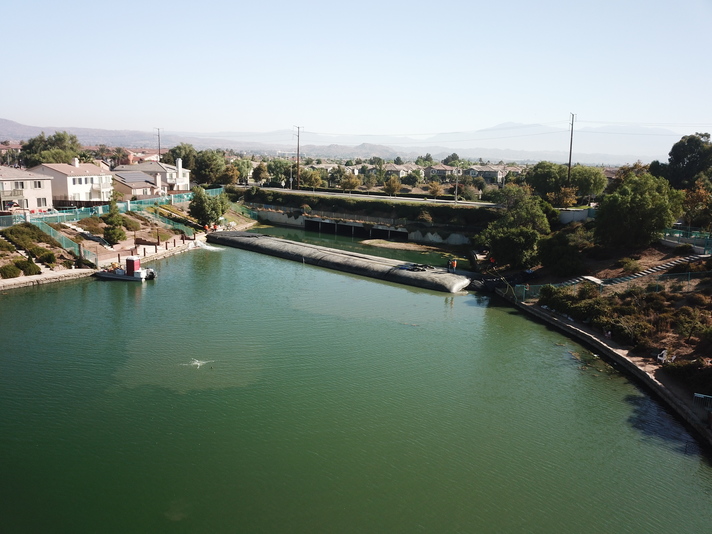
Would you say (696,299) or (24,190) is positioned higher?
(24,190)

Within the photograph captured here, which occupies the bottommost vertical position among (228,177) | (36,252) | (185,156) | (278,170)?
(36,252)

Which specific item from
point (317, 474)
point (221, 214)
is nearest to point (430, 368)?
point (317, 474)

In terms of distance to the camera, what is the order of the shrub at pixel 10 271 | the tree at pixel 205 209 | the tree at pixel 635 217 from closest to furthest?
the shrub at pixel 10 271
the tree at pixel 635 217
the tree at pixel 205 209

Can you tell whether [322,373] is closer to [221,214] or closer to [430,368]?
[430,368]

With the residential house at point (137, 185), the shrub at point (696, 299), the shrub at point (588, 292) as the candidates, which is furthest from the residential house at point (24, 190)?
the shrub at point (696, 299)

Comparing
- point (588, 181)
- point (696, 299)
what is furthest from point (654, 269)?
point (588, 181)

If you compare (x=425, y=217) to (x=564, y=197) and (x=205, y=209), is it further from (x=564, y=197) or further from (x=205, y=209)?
(x=205, y=209)

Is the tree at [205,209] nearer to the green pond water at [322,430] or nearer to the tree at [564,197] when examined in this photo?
the green pond water at [322,430]
